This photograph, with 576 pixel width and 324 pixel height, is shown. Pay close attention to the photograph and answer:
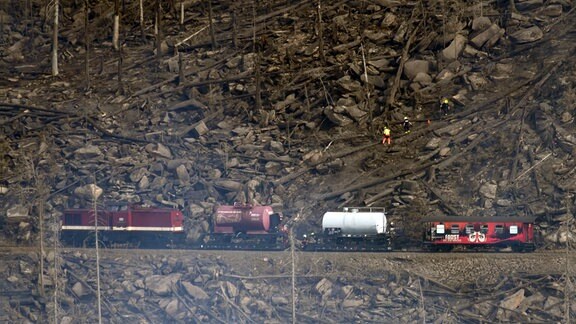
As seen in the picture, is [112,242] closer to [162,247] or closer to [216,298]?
[162,247]

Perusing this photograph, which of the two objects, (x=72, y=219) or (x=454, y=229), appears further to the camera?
(x=72, y=219)

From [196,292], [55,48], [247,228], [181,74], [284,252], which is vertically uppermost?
[55,48]


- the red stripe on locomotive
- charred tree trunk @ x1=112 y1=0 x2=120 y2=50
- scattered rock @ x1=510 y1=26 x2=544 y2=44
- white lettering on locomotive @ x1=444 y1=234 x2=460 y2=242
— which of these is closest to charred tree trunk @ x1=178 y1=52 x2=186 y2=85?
charred tree trunk @ x1=112 y1=0 x2=120 y2=50

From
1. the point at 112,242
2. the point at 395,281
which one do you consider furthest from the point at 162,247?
the point at 395,281

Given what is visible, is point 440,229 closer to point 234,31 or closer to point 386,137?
point 386,137

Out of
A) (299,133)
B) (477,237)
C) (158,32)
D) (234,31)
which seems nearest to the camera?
(477,237)

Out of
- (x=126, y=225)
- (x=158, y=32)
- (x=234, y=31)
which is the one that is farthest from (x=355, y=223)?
(x=158, y=32)

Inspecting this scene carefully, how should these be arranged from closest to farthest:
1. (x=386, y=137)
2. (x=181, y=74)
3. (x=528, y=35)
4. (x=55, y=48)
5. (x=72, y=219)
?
(x=72, y=219) → (x=386, y=137) → (x=528, y=35) → (x=181, y=74) → (x=55, y=48)

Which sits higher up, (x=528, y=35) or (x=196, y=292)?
(x=528, y=35)
